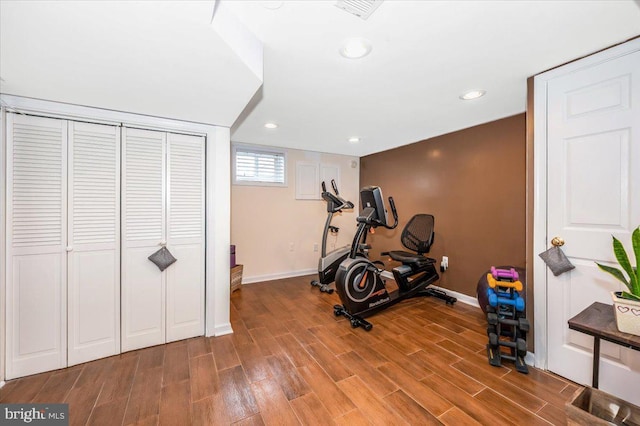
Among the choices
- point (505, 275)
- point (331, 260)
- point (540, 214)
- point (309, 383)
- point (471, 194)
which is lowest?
point (309, 383)

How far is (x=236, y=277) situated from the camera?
3785 millimetres

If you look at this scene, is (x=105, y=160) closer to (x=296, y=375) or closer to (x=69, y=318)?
(x=69, y=318)

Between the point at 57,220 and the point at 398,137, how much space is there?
12.9 ft

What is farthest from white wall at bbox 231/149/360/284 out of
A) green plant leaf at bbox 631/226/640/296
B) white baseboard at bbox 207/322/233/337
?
green plant leaf at bbox 631/226/640/296

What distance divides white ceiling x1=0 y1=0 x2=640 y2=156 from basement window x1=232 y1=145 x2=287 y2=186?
1809 mm

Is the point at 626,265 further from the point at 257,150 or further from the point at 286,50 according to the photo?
the point at 257,150

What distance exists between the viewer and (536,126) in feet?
6.42

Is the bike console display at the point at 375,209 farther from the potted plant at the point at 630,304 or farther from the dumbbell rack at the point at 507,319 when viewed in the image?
the potted plant at the point at 630,304

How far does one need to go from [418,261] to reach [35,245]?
373 centimetres

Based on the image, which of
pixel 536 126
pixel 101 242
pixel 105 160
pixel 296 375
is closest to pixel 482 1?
pixel 536 126

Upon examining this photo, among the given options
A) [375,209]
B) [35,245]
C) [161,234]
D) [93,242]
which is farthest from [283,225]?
[35,245]

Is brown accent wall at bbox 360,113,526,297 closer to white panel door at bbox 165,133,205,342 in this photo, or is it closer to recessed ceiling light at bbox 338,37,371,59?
recessed ceiling light at bbox 338,37,371,59

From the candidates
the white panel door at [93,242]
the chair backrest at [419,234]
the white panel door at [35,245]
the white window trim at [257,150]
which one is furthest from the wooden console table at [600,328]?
the white window trim at [257,150]

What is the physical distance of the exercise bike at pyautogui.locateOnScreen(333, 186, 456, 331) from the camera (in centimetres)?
276
